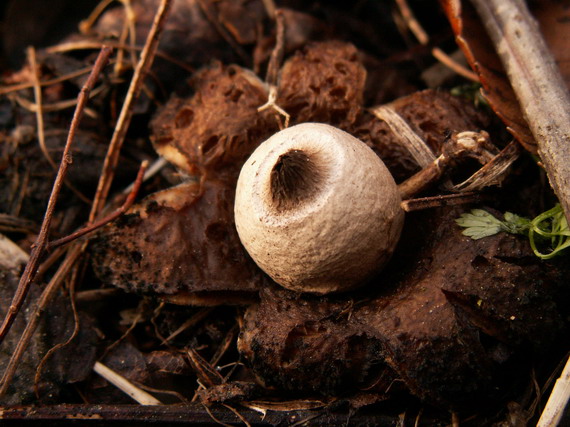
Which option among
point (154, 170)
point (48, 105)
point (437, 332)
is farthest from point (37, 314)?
point (437, 332)

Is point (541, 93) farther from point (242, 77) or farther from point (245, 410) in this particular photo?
point (245, 410)

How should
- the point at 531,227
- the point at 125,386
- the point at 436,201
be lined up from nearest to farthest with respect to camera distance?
the point at 531,227 → the point at 436,201 → the point at 125,386

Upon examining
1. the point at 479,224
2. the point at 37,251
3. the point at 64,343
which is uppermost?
the point at 479,224

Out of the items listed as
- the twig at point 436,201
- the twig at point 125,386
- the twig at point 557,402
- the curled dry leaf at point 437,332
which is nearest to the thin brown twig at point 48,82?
the twig at point 125,386

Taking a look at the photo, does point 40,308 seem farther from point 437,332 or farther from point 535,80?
point 535,80

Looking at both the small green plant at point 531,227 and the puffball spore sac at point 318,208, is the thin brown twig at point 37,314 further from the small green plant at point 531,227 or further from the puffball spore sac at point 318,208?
the small green plant at point 531,227

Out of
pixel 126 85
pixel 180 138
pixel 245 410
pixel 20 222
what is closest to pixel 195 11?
pixel 126 85

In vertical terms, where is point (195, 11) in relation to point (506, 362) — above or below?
above
